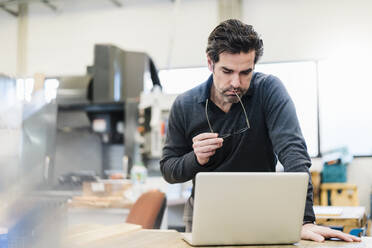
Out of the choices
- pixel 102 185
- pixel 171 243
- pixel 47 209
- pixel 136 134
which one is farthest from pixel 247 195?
pixel 136 134

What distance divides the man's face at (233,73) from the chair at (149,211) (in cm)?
69

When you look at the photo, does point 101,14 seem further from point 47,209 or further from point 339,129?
point 47,209

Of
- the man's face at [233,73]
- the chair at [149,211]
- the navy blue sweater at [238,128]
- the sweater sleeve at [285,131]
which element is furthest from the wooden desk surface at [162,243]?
the chair at [149,211]

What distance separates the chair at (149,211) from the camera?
1763 millimetres

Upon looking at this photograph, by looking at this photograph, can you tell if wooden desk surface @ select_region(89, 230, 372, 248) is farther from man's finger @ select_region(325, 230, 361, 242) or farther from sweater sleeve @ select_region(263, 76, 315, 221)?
sweater sleeve @ select_region(263, 76, 315, 221)

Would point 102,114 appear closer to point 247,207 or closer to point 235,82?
point 235,82

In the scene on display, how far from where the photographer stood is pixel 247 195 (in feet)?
2.94

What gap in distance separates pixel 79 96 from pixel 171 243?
9.58 ft

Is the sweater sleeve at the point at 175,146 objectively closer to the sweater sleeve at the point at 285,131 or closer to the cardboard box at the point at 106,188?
the sweater sleeve at the point at 285,131

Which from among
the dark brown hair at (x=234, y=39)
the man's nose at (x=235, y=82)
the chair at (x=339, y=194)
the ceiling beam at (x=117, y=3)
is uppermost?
the ceiling beam at (x=117, y=3)

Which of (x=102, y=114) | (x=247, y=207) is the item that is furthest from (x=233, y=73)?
(x=102, y=114)

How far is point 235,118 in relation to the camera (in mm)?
1368

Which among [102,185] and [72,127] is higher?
[72,127]

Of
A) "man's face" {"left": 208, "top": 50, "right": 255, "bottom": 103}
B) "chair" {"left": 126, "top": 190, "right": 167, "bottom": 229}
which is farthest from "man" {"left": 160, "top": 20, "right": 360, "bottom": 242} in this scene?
"chair" {"left": 126, "top": 190, "right": 167, "bottom": 229}
